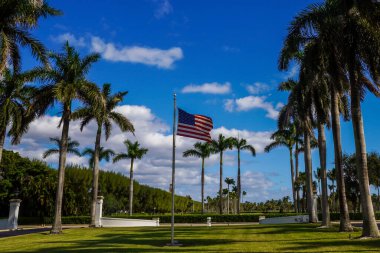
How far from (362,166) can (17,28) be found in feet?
60.2

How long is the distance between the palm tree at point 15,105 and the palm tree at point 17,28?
771cm

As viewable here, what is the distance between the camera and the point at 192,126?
20.1m

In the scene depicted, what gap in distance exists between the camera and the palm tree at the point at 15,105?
28328 mm

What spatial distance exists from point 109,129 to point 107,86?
14.2 ft

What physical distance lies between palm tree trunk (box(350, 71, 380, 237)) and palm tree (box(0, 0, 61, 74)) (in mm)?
15769

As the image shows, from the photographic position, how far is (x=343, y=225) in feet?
73.6

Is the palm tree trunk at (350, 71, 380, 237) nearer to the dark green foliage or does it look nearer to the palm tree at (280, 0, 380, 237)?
the palm tree at (280, 0, 380, 237)

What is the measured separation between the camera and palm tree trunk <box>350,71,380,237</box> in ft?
58.3

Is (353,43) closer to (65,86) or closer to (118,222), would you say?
(65,86)

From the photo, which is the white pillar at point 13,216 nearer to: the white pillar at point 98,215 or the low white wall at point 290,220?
the white pillar at point 98,215

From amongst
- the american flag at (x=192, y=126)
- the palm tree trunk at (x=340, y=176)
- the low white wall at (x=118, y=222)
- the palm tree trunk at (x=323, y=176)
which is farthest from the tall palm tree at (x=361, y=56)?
the low white wall at (x=118, y=222)

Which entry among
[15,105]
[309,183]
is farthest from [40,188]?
[309,183]

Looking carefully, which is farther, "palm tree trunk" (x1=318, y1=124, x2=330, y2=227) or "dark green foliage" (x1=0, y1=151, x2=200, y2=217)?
"dark green foliage" (x1=0, y1=151, x2=200, y2=217)

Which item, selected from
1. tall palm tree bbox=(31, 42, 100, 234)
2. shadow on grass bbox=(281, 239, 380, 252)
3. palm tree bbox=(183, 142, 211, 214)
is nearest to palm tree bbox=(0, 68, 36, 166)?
tall palm tree bbox=(31, 42, 100, 234)
